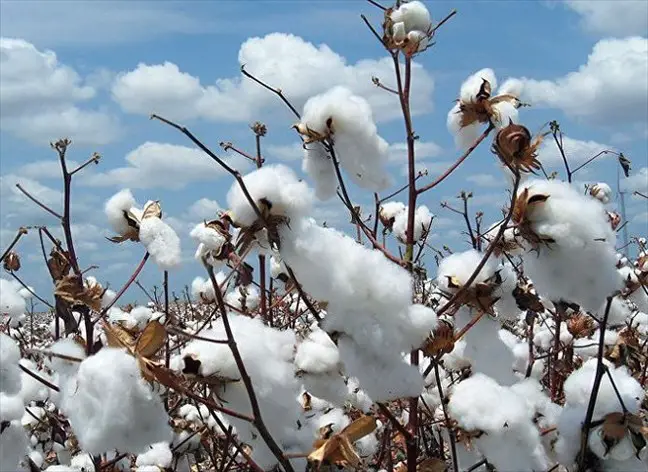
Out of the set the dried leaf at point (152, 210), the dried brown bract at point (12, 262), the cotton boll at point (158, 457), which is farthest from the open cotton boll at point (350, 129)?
the dried brown bract at point (12, 262)

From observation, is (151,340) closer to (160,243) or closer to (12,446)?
(12,446)

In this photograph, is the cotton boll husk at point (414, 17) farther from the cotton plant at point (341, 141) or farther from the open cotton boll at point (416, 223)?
the open cotton boll at point (416, 223)

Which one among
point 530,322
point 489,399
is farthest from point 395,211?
point 489,399

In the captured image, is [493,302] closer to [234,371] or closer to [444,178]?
[444,178]

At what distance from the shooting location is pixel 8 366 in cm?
191

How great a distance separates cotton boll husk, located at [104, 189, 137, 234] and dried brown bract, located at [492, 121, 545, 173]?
56.5 inches

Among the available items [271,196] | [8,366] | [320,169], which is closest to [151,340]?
[271,196]

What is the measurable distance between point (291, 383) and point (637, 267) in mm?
2702

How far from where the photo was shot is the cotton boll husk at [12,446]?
7.00 feet

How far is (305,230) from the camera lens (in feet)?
5.44

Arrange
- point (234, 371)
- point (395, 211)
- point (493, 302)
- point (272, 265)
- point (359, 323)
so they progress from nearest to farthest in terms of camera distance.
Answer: point (359, 323), point (234, 371), point (493, 302), point (395, 211), point (272, 265)

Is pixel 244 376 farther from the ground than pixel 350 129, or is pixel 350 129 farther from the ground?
pixel 350 129

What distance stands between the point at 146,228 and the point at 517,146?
54.4 inches

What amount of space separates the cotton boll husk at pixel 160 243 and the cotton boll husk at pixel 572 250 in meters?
1.30
